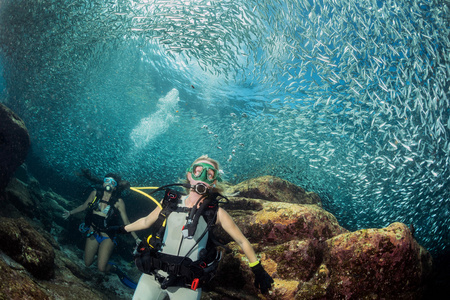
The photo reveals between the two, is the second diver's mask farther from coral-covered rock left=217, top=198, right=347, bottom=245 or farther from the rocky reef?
coral-covered rock left=217, top=198, right=347, bottom=245

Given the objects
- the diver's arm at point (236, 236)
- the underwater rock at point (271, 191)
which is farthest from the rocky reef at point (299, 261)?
the underwater rock at point (271, 191)

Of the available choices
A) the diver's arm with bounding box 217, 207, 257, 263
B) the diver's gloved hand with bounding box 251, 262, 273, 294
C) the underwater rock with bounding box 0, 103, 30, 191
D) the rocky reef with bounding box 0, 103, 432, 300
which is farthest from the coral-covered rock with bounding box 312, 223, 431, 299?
the underwater rock with bounding box 0, 103, 30, 191

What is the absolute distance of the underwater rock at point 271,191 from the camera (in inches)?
312

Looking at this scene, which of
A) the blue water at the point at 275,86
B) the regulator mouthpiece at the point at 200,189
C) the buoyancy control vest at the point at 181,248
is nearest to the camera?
the buoyancy control vest at the point at 181,248

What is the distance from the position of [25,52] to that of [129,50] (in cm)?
748

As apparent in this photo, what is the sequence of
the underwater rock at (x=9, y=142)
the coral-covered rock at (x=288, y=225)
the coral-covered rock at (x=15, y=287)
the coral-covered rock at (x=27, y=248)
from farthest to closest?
the underwater rock at (x=9, y=142)
the coral-covered rock at (x=288, y=225)
the coral-covered rock at (x=27, y=248)
the coral-covered rock at (x=15, y=287)

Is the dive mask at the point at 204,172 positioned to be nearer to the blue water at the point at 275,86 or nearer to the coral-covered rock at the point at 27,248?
the coral-covered rock at the point at 27,248

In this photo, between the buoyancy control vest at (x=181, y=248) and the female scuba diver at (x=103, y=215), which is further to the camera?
the female scuba diver at (x=103, y=215)

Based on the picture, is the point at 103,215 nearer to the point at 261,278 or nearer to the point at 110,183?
the point at 110,183

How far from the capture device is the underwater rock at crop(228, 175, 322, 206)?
792 centimetres

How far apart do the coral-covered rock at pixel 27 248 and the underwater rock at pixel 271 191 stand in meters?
5.63

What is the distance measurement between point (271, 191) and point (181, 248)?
595 centimetres

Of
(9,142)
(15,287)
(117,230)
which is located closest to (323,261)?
(117,230)

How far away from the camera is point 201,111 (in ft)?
83.5
